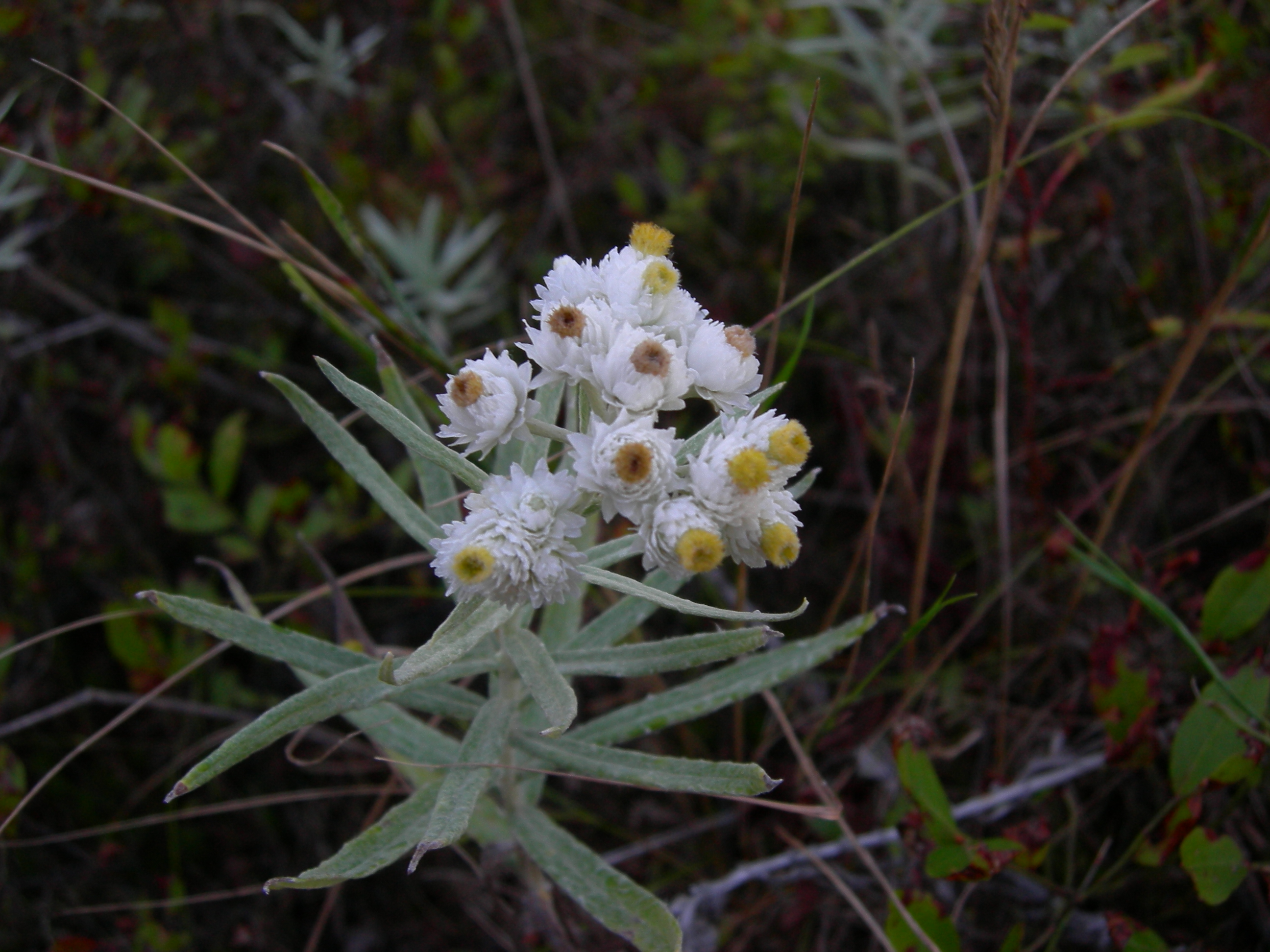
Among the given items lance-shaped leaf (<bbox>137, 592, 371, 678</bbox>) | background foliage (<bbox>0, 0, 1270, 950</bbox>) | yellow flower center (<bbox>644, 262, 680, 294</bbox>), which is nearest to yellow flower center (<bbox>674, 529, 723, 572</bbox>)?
yellow flower center (<bbox>644, 262, 680, 294</bbox>)

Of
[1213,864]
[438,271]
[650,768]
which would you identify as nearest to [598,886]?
[650,768]

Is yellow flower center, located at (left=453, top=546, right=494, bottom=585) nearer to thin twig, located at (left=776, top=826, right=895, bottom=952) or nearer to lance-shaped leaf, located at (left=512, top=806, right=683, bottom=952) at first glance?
lance-shaped leaf, located at (left=512, top=806, right=683, bottom=952)

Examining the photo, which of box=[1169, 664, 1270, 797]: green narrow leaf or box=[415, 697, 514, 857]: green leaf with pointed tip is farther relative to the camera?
box=[1169, 664, 1270, 797]: green narrow leaf

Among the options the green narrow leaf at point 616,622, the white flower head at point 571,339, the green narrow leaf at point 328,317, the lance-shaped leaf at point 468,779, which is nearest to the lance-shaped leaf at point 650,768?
the lance-shaped leaf at point 468,779

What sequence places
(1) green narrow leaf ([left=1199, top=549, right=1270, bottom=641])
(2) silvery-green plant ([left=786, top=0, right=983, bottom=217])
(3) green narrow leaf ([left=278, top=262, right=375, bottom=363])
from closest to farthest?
(3) green narrow leaf ([left=278, top=262, right=375, bottom=363])
(1) green narrow leaf ([left=1199, top=549, right=1270, bottom=641])
(2) silvery-green plant ([left=786, top=0, right=983, bottom=217])

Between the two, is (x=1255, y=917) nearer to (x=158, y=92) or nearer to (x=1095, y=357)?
(x=1095, y=357)

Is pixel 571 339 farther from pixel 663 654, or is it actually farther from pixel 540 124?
pixel 540 124

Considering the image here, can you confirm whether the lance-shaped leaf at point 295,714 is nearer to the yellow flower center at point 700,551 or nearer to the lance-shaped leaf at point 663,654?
the lance-shaped leaf at point 663,654
